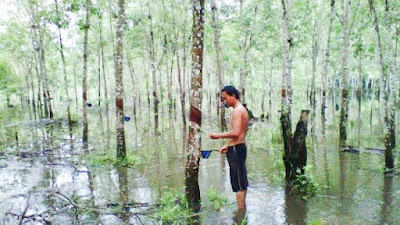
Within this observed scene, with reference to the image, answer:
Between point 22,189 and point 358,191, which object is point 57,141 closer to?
point 22,189

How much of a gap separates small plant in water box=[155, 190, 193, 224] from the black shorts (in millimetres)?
964

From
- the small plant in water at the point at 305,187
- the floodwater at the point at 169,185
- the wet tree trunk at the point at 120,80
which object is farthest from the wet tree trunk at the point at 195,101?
the wet tree trunk at the point at 120,80

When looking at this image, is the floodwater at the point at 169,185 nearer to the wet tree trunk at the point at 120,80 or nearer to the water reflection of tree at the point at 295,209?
the water reflection of tree at the point at 295,209

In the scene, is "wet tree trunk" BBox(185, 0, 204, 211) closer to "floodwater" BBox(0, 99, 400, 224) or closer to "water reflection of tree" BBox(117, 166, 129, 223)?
"floodwater" BBox(0, 99, 400, 224)

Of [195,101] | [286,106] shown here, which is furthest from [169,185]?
[286,106]

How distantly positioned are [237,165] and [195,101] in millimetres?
1327

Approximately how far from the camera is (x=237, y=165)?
584cm

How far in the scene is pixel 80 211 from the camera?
6121 mm

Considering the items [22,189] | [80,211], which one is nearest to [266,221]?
[80,211]

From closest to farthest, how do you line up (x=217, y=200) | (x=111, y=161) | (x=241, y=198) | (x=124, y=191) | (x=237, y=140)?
1. (x=237, y=140)
2. (x=241, y=198)
3. (x=217, y=200)
4. (x=124, y=191)
5. (x=111, y=161)

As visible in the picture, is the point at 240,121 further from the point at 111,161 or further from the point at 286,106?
the point at 111,161

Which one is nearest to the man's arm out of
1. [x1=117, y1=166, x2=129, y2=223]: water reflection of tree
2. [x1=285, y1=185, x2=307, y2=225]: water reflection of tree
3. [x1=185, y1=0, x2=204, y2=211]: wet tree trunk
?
[x1=185, y1=0, x2=204, y2=211]: wet tree trunk

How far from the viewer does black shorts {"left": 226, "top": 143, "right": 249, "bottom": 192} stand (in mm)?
5836

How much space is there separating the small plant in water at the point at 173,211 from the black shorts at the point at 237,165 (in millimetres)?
964
